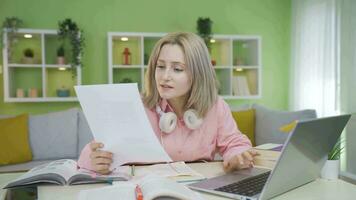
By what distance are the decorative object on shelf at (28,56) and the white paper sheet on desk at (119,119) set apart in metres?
3.04

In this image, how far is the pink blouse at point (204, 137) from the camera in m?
1.56

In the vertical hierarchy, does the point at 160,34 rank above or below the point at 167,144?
above

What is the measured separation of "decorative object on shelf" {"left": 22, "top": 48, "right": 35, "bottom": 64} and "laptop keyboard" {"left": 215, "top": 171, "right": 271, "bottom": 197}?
11.0 ft

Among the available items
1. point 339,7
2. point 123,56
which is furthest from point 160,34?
point 339,7

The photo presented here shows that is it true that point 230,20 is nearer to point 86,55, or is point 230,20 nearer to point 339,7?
point 339,7

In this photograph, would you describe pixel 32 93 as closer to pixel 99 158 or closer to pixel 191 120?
pixel 191 120

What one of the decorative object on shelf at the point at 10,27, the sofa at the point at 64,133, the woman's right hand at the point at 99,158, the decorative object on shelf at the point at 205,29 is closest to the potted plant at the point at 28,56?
the decorative object on shelf at the point at 10,27

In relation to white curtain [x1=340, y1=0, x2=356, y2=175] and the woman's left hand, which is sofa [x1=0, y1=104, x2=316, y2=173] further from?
the woman's left hand

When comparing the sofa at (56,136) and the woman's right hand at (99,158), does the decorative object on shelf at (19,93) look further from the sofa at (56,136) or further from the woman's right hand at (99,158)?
the woman's right hand at (99,158)

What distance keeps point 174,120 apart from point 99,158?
0.44 meters

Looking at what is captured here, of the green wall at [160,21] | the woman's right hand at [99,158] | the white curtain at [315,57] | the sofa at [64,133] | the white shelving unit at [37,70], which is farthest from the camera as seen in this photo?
the green wall at [160,21]

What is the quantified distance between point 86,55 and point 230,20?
6.01ft

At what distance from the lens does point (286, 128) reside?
86 centimetres

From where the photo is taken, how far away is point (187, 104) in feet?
5.36
